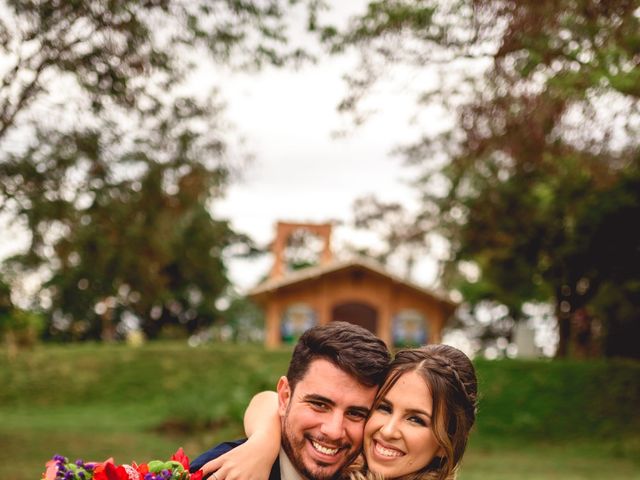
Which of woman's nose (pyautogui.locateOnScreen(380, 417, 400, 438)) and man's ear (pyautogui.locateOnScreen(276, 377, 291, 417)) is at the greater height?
man's ear (pyautogui.locateOnScreen(276, 377, 291, 417))

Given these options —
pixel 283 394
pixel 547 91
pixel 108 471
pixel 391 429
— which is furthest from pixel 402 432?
pixel 547 91

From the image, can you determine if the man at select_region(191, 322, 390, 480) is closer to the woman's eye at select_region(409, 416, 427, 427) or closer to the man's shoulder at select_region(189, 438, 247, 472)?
the man's shoulder at select_region(189, 438, 247, 472)

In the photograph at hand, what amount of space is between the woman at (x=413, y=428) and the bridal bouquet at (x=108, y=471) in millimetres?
409

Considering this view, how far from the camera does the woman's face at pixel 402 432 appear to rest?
3314mm

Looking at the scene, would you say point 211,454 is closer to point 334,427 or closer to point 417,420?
point 334,427

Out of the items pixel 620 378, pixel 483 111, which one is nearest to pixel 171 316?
pixel 620 378

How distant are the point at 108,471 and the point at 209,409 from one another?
16.6m

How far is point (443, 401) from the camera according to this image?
337 cm

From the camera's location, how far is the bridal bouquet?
2.84 m

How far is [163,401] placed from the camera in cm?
2294

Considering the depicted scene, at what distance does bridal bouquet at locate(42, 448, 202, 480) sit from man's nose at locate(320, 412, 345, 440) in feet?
2.04

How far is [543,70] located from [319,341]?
23.9 ft

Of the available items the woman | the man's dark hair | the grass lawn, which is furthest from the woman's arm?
the grass lawn

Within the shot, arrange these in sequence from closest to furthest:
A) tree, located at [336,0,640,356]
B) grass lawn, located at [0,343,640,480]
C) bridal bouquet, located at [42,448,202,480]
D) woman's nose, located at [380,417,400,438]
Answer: bridal bouquet, located at [42,448,202,480] < woman's nose, located at [380,417,400,438] < tree, located at [336,0,640,356] < grass lawn, located at [0,343,640,480]
